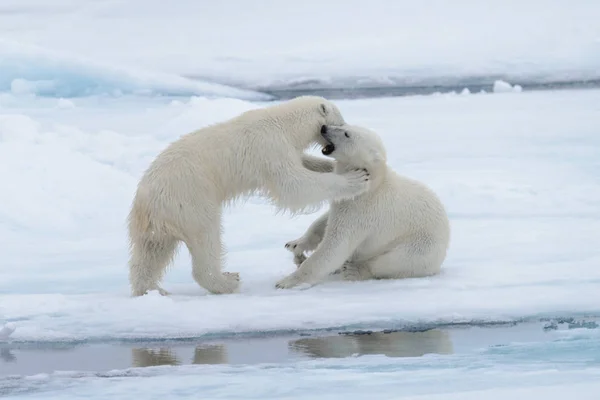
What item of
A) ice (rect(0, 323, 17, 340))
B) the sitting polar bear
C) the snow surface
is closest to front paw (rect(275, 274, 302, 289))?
the sitting polar bear

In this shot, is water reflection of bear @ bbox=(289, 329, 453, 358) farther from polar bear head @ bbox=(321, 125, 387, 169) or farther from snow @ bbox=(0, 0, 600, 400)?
polar bear head @ bbox=(321, 125, 387, 169)

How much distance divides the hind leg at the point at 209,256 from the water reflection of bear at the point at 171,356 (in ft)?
2.31

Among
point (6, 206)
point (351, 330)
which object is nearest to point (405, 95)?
point (6, 206)

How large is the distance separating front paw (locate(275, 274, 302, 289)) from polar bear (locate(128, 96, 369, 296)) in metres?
0.22

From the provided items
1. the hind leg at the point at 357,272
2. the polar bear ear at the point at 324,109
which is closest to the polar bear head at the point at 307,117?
the polar bear ear at the point at 324,109

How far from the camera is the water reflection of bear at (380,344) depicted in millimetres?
3916

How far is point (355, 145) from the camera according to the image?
4.99 meters

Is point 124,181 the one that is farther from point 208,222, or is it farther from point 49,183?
point 208,222

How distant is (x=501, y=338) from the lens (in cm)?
408

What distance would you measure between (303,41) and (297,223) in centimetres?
703

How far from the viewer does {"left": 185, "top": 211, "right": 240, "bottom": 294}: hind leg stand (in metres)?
4.66

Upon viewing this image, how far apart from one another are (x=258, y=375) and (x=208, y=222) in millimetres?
1187

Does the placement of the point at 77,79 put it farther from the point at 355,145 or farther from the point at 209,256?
the point at 209,256

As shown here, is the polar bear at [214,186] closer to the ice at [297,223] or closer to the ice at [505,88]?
the ice at [297,223]
